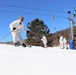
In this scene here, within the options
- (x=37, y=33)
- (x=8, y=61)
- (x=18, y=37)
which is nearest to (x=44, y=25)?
(x=37, y=33)

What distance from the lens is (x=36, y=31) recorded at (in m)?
67.2

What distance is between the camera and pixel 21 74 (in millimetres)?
6133

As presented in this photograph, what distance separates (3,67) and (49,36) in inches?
2353

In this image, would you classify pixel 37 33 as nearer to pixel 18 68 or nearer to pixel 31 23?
pixel 31 23

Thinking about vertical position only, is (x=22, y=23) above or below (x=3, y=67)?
above

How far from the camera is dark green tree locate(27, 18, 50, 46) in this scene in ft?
214

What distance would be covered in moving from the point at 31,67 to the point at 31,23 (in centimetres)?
6255

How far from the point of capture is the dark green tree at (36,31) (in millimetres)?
65125

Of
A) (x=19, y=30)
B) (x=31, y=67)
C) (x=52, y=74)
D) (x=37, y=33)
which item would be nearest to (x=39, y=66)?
(x=31, y=67)

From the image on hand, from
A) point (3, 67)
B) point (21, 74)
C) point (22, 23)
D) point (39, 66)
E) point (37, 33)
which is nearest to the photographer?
point (21, 74)

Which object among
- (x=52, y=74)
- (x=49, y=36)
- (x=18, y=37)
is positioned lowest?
(x=52, y=74)

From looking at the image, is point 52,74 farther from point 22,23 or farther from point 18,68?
point 22,23

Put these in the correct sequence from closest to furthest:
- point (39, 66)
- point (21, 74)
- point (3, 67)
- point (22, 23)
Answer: point (21, 74) < point (3, 67) < point (39, 66) < point (22, 23)

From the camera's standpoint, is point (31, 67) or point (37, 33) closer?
point (31, 67)
